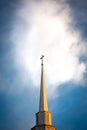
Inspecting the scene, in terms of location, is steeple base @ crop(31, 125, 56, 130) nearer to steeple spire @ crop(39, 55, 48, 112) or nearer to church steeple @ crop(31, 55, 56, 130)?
church steeple @ crop(31, 55, 56, 130)

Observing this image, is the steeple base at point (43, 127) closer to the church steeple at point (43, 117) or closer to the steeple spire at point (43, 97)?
the church steeple at point (43, 117)

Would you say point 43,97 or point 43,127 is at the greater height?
point 43,97

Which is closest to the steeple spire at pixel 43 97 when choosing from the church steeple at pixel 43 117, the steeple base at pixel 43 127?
the church steeple at pixel 43 117

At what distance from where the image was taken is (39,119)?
67750 millimetres

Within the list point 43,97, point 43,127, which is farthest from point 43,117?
point 43,97

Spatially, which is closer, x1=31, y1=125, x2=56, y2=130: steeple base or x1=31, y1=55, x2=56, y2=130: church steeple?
x1=31, y1=125, x2=56, y2=130: steeple base

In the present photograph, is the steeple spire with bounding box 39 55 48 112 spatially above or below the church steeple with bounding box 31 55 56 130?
above

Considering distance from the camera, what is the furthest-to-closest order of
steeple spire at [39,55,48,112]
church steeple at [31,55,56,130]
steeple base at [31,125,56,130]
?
steeple spire at [39,55,48,112], church steeple at [31,55,56,130], steeple base at [31,125,56,130]

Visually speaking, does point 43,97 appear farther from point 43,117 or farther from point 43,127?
point 43,127

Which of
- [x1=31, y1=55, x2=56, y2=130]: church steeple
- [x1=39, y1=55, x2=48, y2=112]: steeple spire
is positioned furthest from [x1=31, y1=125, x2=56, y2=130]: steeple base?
[x1=39, y1=55, x2=48, y2=112]: steeple spire

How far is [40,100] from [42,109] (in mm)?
2056

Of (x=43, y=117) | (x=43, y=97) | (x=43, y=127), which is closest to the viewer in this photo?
(x=43, y=127)

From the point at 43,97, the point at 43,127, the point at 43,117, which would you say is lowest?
the point at 43,127

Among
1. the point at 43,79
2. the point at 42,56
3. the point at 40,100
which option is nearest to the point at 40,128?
the point at 40,100
